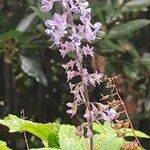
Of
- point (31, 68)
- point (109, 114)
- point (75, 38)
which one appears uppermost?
point (75, 38)

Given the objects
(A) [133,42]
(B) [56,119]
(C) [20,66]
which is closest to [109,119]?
(C) [20,66]

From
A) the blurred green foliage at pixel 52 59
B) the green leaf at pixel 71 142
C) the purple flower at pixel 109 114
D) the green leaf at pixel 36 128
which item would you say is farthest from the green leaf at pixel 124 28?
the purple flower at pixel 109 114

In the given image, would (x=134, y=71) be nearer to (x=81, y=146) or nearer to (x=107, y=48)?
(x=107, y=48)

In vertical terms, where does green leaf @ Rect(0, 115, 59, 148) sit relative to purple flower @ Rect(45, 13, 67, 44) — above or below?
below

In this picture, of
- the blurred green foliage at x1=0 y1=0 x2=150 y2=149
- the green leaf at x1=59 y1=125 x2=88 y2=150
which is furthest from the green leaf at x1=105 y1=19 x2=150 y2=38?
the green leaf at x1=59 y1=125 x2=88 y2=150

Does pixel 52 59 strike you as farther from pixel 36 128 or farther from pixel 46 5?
pixel 46 5

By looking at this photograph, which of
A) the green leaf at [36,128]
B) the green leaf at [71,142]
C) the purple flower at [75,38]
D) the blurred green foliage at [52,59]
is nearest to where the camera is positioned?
the purple flower at [75,38]

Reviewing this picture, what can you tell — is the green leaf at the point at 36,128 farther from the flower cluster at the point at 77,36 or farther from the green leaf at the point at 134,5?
the green leaf at the point at 134,5

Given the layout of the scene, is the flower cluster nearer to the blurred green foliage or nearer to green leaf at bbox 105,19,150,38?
the blurred green foliage

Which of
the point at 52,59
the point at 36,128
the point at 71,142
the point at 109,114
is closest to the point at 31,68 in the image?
the point at 52,59
